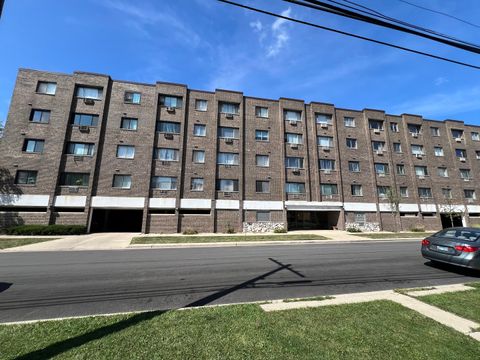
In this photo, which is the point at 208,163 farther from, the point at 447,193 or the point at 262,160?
the point at 447,193

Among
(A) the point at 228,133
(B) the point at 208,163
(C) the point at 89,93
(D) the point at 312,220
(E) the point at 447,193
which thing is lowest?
(D) the point at 312,220

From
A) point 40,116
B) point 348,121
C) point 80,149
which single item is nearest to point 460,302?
point 80,149

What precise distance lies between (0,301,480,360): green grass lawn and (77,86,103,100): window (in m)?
28.8

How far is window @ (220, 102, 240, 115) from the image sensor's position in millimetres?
30444

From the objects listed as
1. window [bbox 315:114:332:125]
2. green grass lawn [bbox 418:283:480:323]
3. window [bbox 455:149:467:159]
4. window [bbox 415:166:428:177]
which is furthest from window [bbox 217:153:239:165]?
window [bbox 455:149:467:159]

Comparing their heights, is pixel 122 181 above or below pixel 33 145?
below

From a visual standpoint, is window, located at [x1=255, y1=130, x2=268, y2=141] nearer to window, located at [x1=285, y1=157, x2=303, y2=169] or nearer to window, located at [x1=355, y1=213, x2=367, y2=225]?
window, located at [x1=285, y1=157, x2=303, y2=169]

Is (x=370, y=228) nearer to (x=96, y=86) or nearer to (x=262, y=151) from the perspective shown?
(x=262, y=151)

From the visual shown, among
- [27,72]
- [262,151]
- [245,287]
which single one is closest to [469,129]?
[262,151]

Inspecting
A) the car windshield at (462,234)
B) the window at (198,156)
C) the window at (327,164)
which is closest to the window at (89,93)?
the window at (198,156)

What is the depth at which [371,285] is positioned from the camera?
6910mm

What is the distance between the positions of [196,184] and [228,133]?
7.71 meters

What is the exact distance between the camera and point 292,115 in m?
32.6

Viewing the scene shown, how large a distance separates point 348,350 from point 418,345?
1.11 meters
